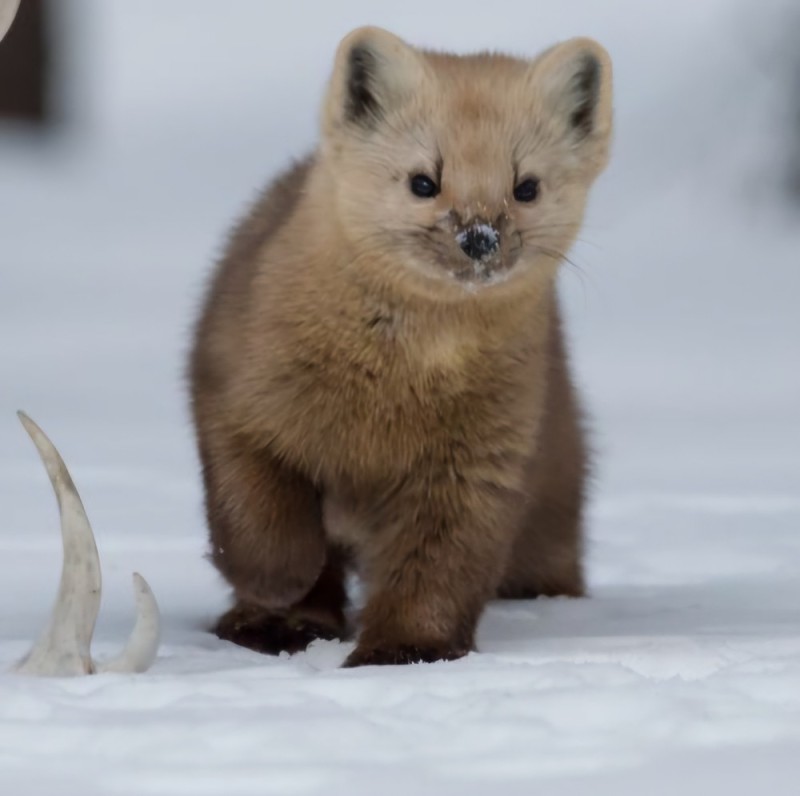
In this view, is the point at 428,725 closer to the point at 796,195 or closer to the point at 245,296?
the point at 245,296

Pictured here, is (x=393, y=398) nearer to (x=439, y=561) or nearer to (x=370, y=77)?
(x=439, y=561)

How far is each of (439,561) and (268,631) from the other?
50 centimetres

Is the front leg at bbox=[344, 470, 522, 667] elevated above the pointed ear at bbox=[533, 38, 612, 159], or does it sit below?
below

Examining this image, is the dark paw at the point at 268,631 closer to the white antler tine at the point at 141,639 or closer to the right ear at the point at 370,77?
the white antler tine at the point at 141,639

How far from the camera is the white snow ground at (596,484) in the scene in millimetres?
3652

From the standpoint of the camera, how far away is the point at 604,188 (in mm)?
14523

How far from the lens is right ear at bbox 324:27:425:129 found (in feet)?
16.1

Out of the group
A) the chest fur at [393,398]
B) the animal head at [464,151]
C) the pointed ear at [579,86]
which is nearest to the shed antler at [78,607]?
the chest fur at [393,398]

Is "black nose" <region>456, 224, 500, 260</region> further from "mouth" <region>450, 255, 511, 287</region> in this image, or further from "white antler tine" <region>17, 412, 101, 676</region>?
"white antler tine" <region>17, 412, 101, 676</region>

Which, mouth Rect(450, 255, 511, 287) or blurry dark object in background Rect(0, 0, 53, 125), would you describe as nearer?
mouth Rect(450, 255, 511, 287)

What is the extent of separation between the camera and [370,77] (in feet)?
16.4

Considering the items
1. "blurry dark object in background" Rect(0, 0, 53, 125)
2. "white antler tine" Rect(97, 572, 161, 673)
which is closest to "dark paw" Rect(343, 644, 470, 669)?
"white antler tine" Rect(97, 572, 161, 673)

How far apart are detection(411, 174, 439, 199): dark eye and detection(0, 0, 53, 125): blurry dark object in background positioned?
8.97 meters

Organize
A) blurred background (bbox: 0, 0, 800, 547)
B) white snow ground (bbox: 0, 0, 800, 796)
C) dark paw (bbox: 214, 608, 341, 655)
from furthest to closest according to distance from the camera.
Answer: blurred background (bbox: 0, 0, 800, 547) < dark paw (bbox: 214, 608, 341, 655) < white snow ground (bbox: 0, 0, 800, 796)
